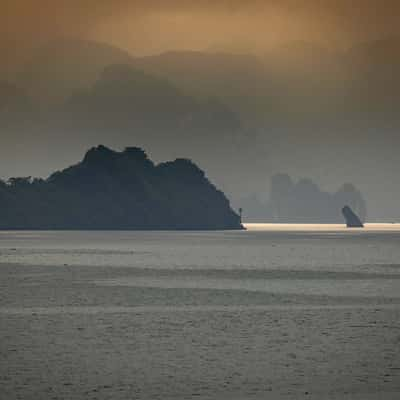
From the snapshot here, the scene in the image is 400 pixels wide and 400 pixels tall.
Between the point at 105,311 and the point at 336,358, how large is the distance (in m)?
22.2

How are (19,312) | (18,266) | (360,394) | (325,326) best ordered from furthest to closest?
(18,266), (19,312), (325,326), (360,394)

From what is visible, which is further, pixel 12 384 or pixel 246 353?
pixel 246 353

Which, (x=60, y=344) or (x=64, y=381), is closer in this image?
(x=64, y=381)

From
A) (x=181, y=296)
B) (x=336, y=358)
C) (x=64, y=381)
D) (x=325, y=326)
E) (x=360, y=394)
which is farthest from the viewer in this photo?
(x=181, y=296)

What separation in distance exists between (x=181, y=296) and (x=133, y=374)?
3599cm

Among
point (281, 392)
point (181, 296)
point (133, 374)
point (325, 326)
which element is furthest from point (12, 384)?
point (181, 296)

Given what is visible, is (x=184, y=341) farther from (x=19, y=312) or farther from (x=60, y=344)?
(x=19, y=312)

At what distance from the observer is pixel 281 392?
3425 cm

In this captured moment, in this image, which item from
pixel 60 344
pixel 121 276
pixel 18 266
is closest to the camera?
pixel 60 344

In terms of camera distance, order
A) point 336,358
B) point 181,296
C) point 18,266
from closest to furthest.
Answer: point 336,358, point 181,296, point 18,266

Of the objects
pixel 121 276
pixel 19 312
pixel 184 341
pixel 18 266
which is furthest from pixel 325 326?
pixel 18 266

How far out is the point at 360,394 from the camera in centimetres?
3384

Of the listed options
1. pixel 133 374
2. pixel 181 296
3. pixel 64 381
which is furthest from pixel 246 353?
pixel 181 296

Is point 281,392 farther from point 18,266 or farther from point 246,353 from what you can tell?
point 18,266
